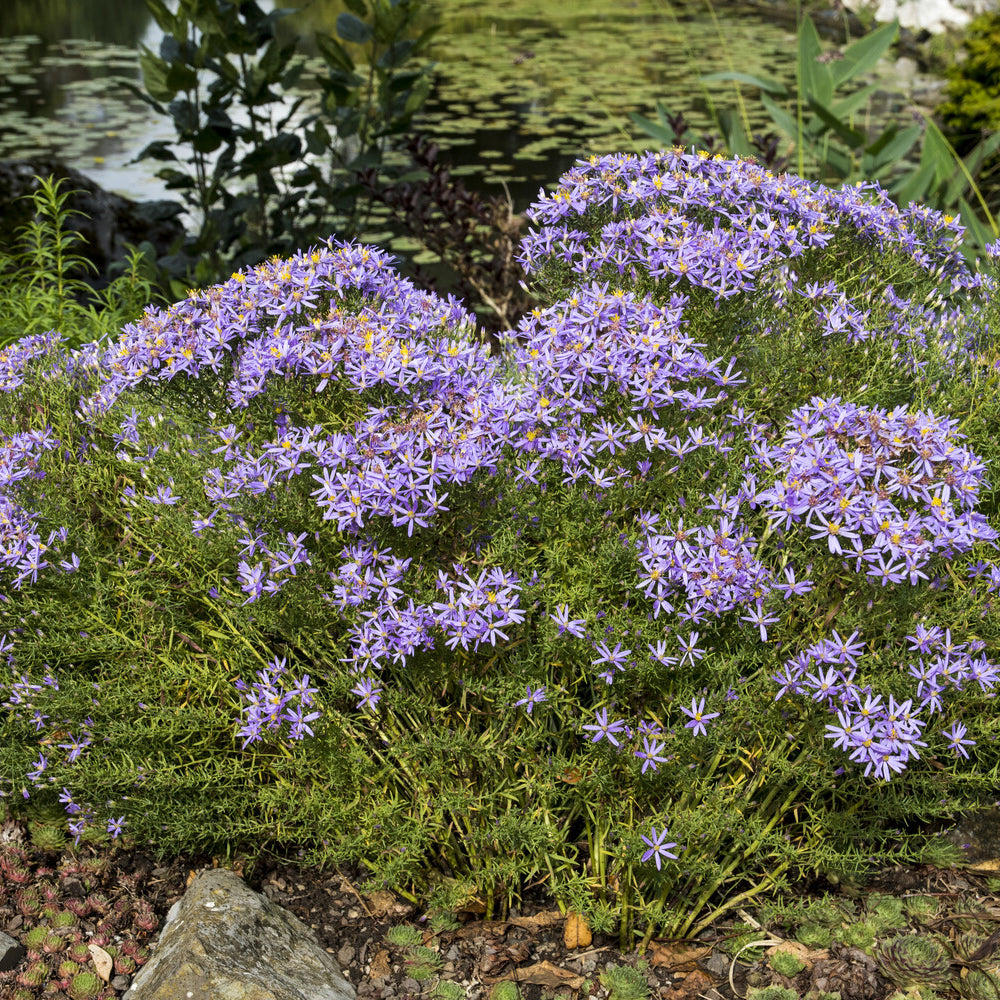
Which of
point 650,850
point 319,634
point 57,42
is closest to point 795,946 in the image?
point 650,850

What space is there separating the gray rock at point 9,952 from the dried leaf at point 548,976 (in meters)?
1.29

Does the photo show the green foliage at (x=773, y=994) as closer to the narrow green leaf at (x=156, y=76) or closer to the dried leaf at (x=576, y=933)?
the dried leaf at (x=576, y=933)

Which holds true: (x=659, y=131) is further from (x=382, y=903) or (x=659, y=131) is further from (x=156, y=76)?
(x=382, y=903)

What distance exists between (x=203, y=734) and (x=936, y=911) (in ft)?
6.79

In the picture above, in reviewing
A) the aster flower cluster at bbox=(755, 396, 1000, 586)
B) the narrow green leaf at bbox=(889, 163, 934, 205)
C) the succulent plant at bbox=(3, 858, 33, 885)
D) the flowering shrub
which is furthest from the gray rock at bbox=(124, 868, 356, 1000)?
the narrow green leaf at bbox=(889, 163, 934, 205)

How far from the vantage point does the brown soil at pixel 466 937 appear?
2.53 meters

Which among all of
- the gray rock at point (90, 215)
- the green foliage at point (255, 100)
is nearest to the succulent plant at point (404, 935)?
the green foliage at point (255, 100)

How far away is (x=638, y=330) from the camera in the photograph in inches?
93.7

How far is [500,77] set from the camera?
46.0 ft

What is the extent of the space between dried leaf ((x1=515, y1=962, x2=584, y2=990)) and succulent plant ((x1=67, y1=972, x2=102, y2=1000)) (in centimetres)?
107

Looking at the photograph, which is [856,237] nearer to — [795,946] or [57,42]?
[795,946]

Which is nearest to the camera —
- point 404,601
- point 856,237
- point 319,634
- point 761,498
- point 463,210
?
point 761,498

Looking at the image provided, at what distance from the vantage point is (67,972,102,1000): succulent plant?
95.7 inches

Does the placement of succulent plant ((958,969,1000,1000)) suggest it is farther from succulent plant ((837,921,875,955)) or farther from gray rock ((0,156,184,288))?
gray rock ((0,156,184,288))
